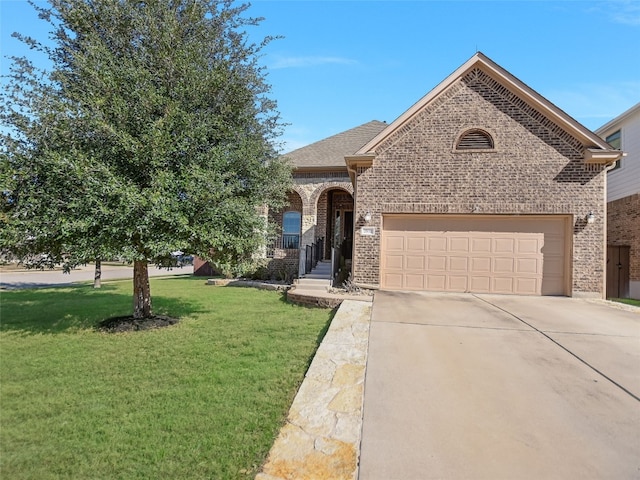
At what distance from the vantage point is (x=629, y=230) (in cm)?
1461

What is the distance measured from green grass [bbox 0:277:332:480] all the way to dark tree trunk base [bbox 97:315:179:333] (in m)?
0.28

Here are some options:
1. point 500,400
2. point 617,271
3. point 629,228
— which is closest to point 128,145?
point 500,400

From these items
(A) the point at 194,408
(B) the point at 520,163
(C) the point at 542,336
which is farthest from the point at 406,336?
(B) the point at 520,163

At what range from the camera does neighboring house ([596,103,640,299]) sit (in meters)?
14.3

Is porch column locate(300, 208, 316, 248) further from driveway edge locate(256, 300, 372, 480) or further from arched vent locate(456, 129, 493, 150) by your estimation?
driveway edge locate(256, 300, 372, 480)

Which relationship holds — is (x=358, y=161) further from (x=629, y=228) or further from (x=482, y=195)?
(x=629, y=228)

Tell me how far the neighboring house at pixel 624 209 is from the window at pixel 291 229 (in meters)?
13.0

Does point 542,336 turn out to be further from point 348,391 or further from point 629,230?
point 629,230

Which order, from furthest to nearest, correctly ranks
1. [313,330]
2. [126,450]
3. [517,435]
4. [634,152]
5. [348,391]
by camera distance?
[634,152]
[313,330]
[348,391]
[517,435]
[126,450]

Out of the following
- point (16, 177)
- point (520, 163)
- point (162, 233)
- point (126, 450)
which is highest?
point (520, 163)

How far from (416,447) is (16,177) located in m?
6.88

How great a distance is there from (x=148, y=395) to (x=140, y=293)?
4.28 meters

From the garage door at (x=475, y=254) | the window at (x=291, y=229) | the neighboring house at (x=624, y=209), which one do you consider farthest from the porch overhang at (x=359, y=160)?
the neighboring house at (x=624, y=209)

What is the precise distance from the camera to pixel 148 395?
3994 mm
